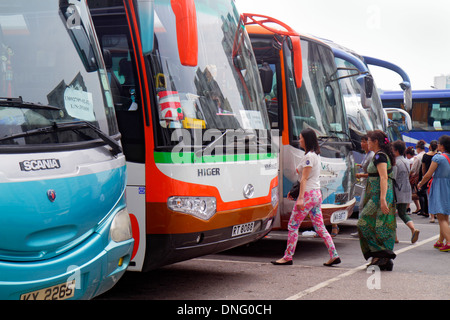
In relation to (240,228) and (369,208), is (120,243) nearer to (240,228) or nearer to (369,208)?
(240,228)

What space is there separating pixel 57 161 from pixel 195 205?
7.57ft

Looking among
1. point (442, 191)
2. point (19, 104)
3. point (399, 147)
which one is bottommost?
point (442, 191)

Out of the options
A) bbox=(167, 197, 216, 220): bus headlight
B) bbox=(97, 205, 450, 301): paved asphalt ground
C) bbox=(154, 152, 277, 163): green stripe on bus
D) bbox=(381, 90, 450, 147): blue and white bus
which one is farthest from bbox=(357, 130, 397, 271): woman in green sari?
bbox=(381, 90, 450, 147): blue and white bus

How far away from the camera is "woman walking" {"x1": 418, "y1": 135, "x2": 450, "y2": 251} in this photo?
10.6 m

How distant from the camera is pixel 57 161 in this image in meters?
4.45

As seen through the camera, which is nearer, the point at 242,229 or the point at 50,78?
the point at 50,78

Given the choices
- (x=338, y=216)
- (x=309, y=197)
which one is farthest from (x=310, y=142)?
(x=338, y=216)

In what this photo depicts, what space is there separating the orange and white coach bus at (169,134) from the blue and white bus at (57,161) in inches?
39.2

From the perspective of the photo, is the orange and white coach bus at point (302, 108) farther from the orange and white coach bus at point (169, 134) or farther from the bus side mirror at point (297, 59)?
the orange and white coach bus at point (169, 134)

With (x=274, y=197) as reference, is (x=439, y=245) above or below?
below

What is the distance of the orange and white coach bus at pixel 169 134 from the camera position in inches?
252

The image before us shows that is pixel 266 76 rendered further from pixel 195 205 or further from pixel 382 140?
pixel 195 205
